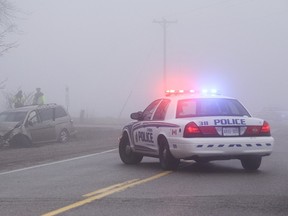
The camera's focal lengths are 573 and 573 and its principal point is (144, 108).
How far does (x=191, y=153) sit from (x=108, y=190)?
2001mm

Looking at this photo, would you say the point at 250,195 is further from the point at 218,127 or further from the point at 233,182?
the point at 218,127

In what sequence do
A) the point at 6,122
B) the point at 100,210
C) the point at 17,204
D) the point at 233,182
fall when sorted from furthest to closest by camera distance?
the point at 6,122 < the point at 233,182 < the point at 17,204 < the point at 100,210

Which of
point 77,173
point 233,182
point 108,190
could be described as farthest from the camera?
point 77,173

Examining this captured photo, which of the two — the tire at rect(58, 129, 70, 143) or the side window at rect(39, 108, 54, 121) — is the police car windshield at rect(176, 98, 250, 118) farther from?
the tire at rect(58, 129, 70, 143)

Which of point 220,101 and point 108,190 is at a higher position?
point 220,101

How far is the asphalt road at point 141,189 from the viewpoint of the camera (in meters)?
7.03

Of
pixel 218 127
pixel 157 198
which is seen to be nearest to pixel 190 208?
pixel 157 198

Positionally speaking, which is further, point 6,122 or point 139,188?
point 6,122

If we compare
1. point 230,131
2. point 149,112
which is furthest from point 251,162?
point 149,112

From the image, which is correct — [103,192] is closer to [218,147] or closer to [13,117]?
[218,147]

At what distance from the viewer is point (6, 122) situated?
762 inches

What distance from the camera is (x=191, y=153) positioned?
986cm

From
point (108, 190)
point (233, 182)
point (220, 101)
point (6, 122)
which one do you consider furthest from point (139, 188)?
point (6, 122)

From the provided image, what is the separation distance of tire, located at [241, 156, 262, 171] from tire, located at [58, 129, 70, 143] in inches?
442
